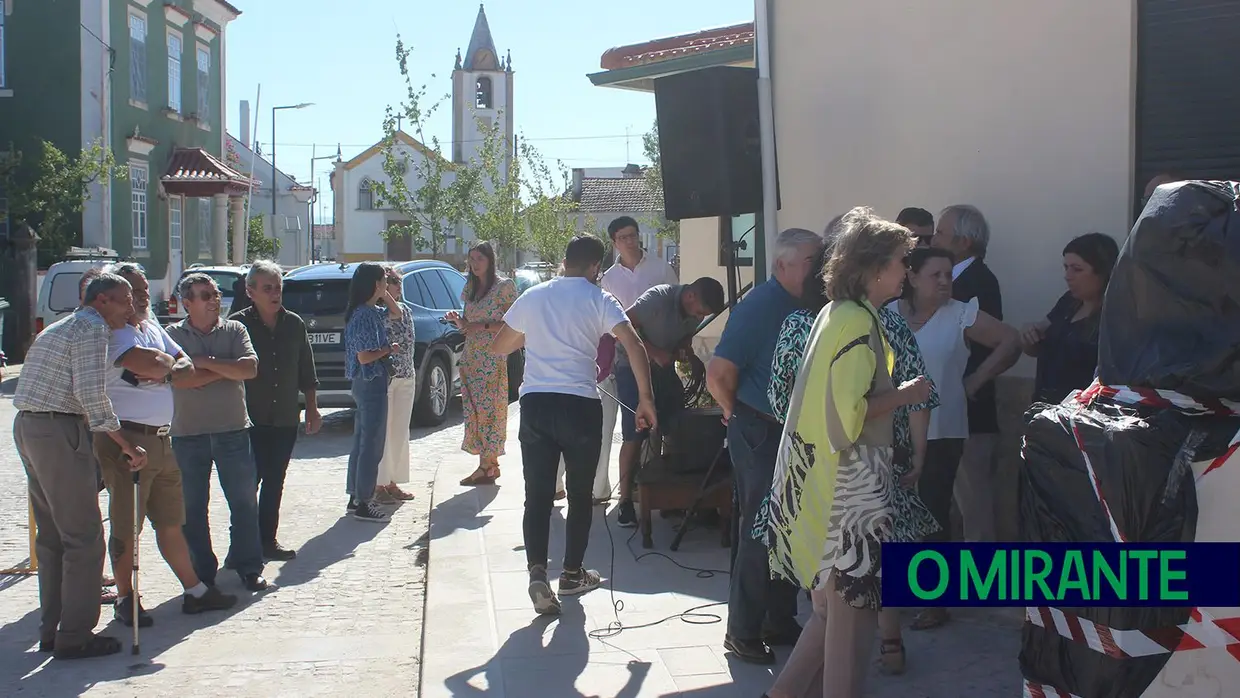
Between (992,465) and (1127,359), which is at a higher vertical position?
(1127,359)

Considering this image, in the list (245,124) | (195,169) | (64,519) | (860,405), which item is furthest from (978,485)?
(245,124)

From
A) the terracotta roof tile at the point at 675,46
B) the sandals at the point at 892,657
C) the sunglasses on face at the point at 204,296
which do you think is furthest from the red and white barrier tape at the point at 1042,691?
the terracotta roof tile at the point at 675,46

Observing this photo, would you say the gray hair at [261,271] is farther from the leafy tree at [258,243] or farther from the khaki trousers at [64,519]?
the leafy tree at [258,243]

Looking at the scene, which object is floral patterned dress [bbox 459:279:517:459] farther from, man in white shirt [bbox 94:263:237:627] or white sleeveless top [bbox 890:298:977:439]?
white sleeveless top [bbox 890:298:977:439]

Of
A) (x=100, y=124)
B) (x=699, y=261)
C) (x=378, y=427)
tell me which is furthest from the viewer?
(x=100, y=124)

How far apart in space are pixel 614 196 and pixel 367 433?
6025 cm

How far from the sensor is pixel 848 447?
12.4 ft

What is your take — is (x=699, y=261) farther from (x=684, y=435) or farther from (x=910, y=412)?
(x=910, y=412)

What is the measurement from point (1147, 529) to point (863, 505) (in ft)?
3.35

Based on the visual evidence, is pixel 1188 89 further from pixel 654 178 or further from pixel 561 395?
pixel 654 178

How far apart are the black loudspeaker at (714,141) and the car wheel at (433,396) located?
595cm

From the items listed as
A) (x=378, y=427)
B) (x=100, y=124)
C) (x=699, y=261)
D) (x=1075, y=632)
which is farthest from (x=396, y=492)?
(x=100, y=124)

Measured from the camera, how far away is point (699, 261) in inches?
471

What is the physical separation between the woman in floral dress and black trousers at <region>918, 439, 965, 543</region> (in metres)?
4.40
